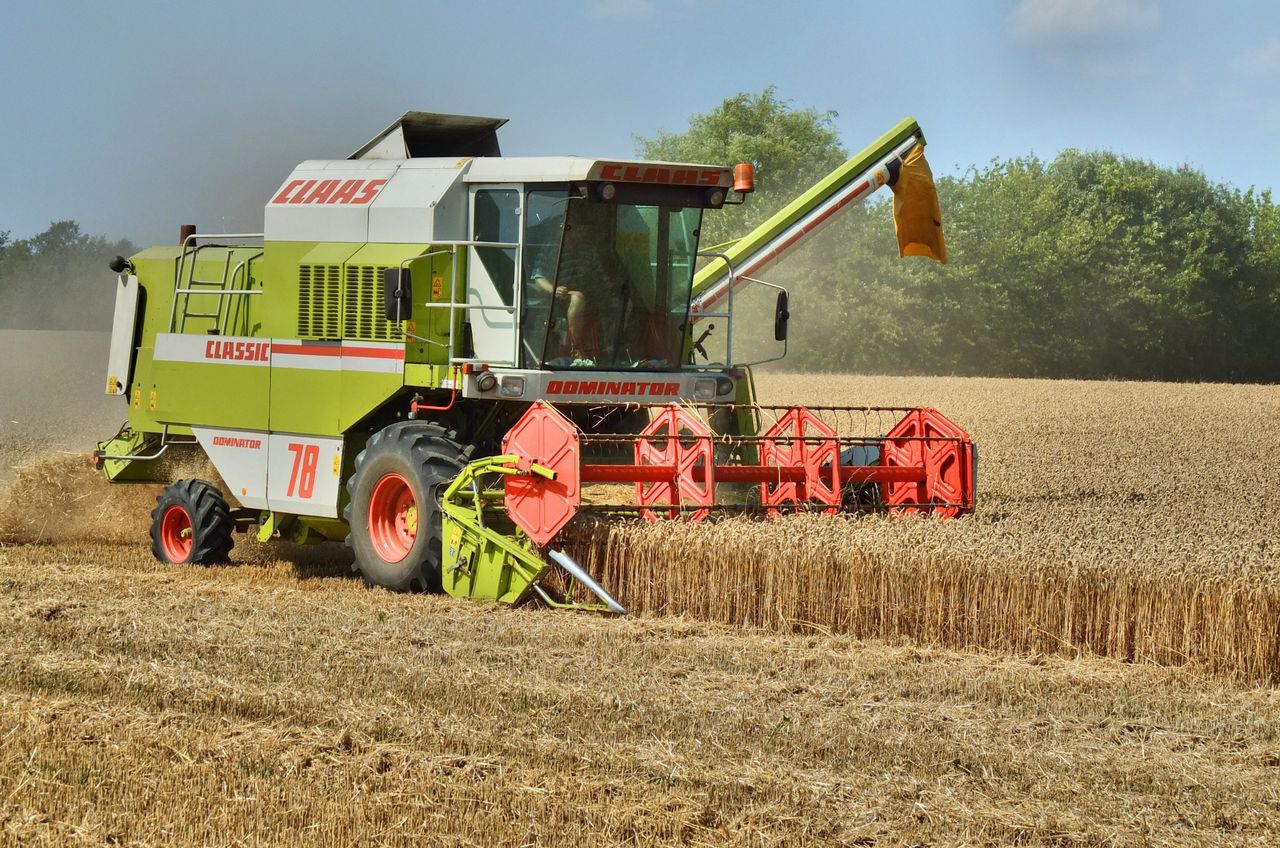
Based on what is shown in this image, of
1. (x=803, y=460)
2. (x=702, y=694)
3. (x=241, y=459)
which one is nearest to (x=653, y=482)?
(x=803, y=460)

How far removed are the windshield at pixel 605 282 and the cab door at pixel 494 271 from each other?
4.4 inches

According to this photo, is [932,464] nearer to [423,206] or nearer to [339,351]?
[423,206]

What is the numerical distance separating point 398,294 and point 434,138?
2059 millimetres

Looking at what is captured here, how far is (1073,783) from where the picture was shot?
4.71 meters

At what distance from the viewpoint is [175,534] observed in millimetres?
10594

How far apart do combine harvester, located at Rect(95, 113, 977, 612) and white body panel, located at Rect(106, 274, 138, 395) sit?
1.39ft

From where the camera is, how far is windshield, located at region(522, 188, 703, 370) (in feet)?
29.2

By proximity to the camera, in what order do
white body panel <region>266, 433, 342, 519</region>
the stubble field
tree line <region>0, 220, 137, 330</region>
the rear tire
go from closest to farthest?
1. the stubble field
2. white body panel <region>266, 433, 342, 519</region>
3. the rear tire
4. tree line <region>0, 220, 137, 330</region>

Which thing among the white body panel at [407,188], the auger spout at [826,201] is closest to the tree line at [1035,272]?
the auger spout at [826,201]

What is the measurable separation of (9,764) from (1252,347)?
49.0m

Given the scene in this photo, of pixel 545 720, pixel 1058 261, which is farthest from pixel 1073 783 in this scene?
pixel 1058 261

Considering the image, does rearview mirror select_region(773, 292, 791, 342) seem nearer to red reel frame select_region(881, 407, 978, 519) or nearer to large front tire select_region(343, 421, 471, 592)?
red reel frame select_region(881, 407, 978, 519)

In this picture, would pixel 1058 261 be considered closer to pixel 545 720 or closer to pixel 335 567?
pixel 335 567

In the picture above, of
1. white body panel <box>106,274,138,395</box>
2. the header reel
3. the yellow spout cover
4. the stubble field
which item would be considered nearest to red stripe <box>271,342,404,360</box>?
the header reel
